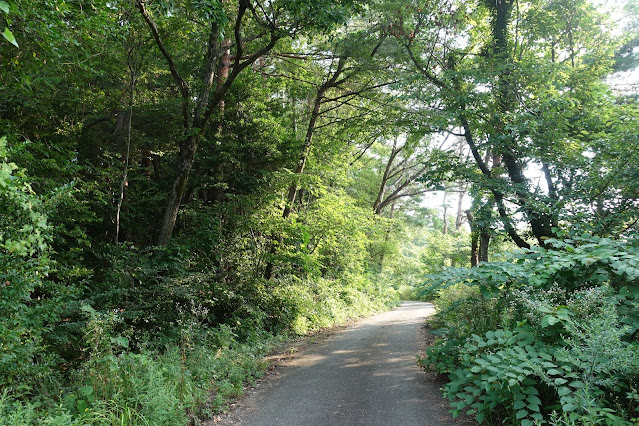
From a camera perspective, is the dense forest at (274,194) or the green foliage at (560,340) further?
the dense forest at (274,194)

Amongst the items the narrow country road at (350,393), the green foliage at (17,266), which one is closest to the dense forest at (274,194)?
the green foliage at (17,266)

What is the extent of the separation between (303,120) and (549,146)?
9.28m

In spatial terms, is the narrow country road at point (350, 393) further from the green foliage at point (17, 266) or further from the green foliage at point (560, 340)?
the green foliage at point (17, 266)

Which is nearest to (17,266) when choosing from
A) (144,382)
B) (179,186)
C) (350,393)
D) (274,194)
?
(144,382)

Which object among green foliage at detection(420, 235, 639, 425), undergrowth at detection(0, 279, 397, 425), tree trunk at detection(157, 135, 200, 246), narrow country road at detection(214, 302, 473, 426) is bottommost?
narrow country road at detection(214, 302, 473, 426)

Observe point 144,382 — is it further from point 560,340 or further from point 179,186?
point 179,186

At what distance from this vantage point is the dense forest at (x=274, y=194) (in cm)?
358

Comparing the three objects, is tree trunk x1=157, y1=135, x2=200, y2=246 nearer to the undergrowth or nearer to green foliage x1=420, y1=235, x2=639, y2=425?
the undergrowth

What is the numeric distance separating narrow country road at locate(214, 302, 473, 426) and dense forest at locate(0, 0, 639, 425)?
504 mm

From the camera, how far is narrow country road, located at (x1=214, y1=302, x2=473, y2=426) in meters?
4.54

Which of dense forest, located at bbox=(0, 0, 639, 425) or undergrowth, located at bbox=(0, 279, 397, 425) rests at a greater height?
dense forest, located at bbox=(0, 0, 639, 425)

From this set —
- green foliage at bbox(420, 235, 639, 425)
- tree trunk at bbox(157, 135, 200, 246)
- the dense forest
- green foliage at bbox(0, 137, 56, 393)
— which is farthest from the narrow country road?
tree trunk at bbox(157, 135, 200, 246)

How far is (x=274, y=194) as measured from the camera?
10883mm

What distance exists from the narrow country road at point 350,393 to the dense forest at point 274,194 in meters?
0.50
